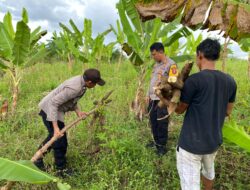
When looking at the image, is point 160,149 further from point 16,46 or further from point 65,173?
point 16,46

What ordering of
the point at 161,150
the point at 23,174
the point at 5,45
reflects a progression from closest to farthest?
1. the point at 23,174
2. the point at 161,150
3. the point at 5,45

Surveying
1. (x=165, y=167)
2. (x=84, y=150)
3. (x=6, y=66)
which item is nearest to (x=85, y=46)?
(x=6, y=66)

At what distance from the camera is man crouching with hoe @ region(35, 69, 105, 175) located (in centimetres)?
398

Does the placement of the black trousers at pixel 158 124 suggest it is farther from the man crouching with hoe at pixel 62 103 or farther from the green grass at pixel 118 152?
the man crouching with hoe at pixel 62 103

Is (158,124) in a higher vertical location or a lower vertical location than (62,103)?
lower

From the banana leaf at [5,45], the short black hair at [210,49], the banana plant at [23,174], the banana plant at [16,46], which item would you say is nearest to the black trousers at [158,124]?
the short black hair at [210,49]

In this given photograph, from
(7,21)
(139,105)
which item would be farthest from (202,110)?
(7,21)

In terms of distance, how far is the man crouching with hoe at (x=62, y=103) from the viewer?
3.98 m

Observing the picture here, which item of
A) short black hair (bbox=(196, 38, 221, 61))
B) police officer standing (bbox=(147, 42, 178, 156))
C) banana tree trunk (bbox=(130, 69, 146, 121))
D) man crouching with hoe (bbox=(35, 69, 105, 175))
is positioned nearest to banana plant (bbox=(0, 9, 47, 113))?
man crouching with hoe (bbox=(35, 69, 105, 175))

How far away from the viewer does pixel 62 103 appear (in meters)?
4.16

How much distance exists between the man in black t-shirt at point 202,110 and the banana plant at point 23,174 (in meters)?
1.09

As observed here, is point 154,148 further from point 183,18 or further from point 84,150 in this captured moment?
point 183,18

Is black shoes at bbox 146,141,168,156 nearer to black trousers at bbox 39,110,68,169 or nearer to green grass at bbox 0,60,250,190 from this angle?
green grass at bbox 0,60,250,190

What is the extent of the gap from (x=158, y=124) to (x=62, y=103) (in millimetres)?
1440
